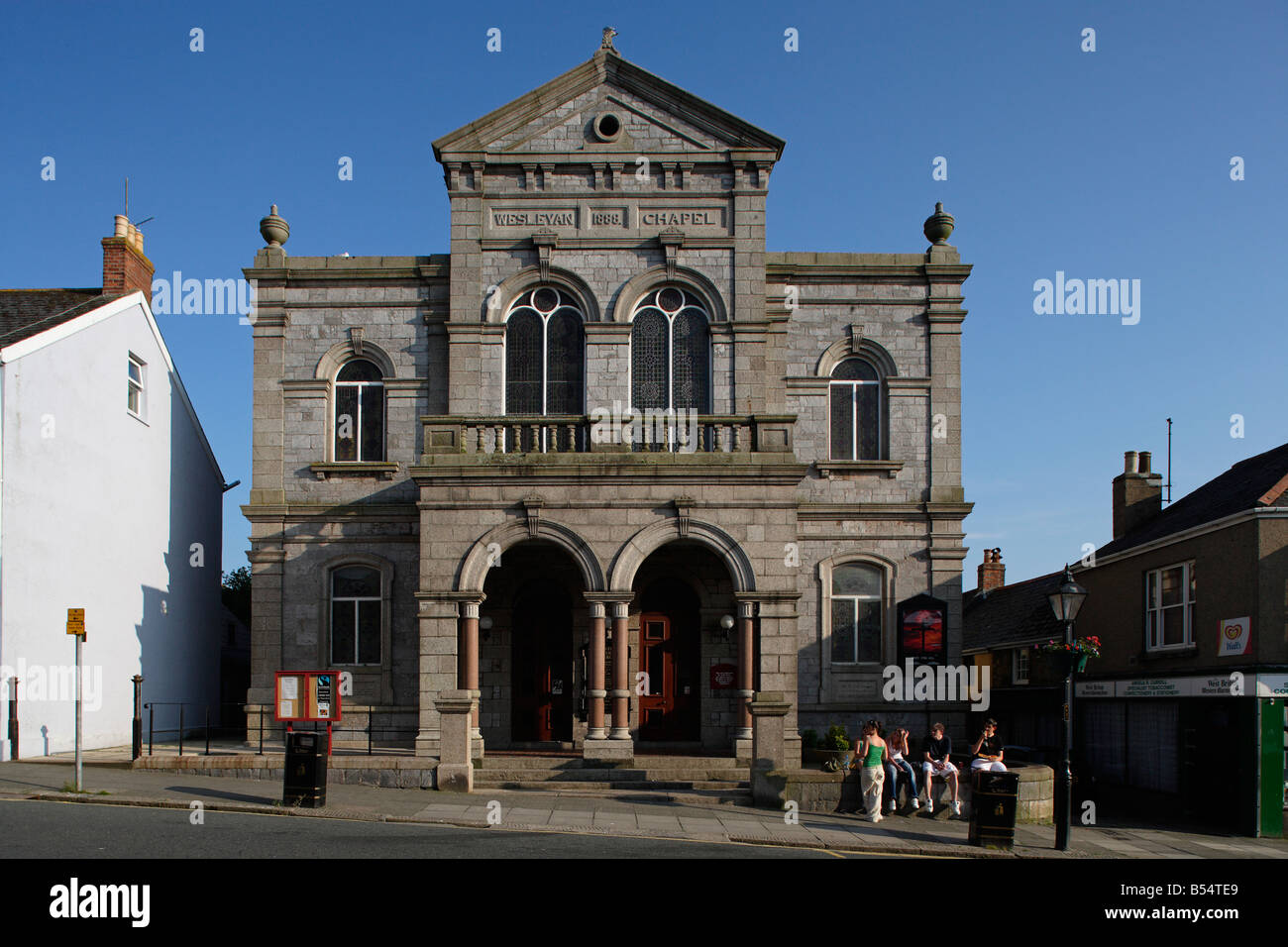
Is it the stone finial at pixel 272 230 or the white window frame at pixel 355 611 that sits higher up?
the stone finial at pixel 272 230

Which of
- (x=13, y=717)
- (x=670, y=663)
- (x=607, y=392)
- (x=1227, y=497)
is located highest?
(x=607, y=392)

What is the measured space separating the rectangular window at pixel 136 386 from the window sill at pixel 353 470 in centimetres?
492

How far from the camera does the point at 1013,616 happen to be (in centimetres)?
3794

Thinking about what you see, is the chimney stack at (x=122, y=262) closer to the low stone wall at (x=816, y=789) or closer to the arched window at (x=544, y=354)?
the arched window at (x=544, y=354)

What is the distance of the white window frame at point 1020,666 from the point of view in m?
35.3

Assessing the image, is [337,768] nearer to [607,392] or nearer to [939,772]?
[607,392]

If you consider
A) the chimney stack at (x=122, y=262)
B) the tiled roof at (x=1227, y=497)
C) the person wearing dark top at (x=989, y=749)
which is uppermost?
the chimney stack at (x=122, y=262)

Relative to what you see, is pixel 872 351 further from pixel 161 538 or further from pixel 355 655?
pixel 161 538

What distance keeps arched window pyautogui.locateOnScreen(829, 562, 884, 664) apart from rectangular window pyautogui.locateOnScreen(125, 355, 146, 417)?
16.3m

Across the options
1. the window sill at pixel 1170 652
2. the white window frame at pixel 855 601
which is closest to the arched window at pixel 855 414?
the white window frame at pixel 855 601

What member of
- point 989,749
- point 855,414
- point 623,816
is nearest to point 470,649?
point 623,816

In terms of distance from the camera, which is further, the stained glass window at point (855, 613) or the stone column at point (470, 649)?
the stained glass window at point (855, 613)

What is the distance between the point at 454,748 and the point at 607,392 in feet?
28.0

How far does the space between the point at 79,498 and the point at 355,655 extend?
21.2 ft
